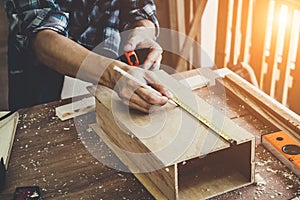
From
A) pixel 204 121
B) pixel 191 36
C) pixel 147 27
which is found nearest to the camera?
pixel 204 121

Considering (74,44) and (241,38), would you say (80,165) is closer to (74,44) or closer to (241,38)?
(74,44)

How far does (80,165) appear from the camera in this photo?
3.61 ft

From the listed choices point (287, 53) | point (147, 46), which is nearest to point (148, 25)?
point (147, 46)

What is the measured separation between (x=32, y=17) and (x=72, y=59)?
176 mm

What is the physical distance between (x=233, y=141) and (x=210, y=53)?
1.91 m

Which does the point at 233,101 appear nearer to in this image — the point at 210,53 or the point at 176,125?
the point at 176,125

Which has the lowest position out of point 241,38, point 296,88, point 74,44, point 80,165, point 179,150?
point 296,88

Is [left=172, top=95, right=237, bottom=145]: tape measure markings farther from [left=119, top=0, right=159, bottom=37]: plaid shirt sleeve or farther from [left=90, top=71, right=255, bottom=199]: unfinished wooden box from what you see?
[left=119, top=0, right=159, bottom=37]: plaid shirt sleeve

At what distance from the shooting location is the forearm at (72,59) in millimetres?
1158

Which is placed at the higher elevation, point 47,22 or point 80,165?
point 47,22

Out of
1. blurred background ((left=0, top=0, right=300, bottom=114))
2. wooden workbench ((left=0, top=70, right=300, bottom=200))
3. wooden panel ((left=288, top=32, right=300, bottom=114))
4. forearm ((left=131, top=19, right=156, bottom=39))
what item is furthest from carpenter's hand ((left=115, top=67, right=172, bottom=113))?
wooden panel ((left=288, top=32, right=300, bottom=114))

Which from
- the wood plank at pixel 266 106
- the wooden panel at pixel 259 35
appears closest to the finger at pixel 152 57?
the wood plank at pixel 266 106

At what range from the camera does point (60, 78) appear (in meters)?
1.65

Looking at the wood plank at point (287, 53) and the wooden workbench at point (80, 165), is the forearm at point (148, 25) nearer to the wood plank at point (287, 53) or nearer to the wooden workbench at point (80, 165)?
the wooden workbench at point (80, 165)
